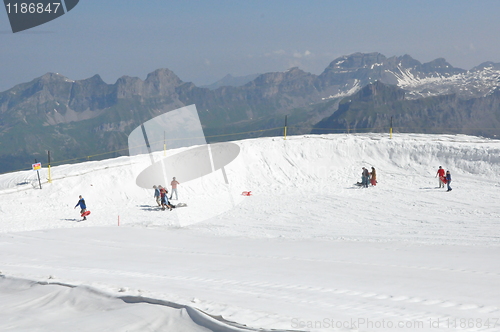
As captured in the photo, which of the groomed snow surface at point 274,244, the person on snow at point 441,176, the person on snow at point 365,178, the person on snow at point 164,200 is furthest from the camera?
the person on snow at point 365,178

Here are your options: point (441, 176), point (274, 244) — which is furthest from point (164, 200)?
point (441, 176)

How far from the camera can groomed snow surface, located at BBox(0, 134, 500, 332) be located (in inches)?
303

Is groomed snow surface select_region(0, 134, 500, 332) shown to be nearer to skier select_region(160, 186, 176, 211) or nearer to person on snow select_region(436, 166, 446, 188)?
skier select_region(160, 186, 176, 211)

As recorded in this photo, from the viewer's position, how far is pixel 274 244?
1650cm

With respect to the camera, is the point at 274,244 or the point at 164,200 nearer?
the point at 274,244

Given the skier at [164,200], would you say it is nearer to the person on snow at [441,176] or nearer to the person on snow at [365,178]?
the person on snow at [365,178]

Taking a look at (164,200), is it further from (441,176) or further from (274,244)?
(441,176)

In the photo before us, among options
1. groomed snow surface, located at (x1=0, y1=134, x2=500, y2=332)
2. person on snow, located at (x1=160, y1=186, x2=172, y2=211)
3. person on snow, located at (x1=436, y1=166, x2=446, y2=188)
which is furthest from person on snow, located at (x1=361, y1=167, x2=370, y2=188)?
person on snow, located at (x1=160, y1=186, x2=172, y2=211)

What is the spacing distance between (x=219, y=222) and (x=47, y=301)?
1298cm

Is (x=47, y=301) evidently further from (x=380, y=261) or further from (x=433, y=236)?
(x=433, y=236)

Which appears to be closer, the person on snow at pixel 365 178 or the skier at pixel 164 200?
the skier at pixel 164 200

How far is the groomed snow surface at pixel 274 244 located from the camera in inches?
303

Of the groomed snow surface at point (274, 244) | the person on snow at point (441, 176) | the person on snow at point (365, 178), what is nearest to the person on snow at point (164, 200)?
the groomed snow surface at point (274, 244)

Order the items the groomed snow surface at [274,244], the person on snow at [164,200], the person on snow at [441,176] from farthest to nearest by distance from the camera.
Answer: the person on snow at [441,176] → the person on snow at [164,200] → the groomed snow surface at [274,244]
